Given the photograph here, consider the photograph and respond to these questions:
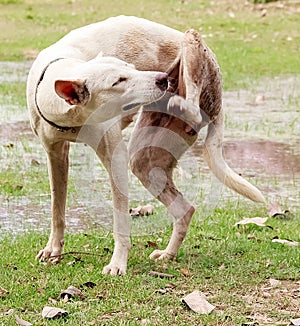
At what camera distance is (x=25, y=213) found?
6.88 meters


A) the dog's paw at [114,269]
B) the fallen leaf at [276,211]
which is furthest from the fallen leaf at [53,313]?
the fallen leaf at [276,211]

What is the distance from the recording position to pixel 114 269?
5.30m

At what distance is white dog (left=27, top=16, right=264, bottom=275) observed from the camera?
5.01 meters

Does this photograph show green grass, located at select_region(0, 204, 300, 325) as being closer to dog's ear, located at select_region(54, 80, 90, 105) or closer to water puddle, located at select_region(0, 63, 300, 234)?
water puddle, located at select_region(0, 63, 300, 234)

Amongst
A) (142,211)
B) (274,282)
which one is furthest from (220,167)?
(142,211)

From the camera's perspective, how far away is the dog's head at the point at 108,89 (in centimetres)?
495

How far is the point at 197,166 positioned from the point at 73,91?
365 centimetres

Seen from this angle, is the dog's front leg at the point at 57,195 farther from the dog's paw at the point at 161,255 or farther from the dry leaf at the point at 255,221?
the dry leaf at the point at 255,221

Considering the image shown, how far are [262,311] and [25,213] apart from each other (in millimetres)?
2654

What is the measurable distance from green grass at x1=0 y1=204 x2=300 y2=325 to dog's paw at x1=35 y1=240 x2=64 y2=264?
7 centimetres

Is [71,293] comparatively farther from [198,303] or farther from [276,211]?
[276,211]

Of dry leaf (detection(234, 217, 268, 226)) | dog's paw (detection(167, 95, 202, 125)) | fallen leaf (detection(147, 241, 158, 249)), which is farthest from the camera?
dry leaf (detection(234, 217, 268, 226))

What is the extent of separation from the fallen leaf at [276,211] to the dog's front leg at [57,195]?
175 cm

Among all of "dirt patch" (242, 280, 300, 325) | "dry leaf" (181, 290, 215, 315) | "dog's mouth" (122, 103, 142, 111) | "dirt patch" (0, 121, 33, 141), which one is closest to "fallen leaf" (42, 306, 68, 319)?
"dry leaf" (181, 290, 215, 315)
